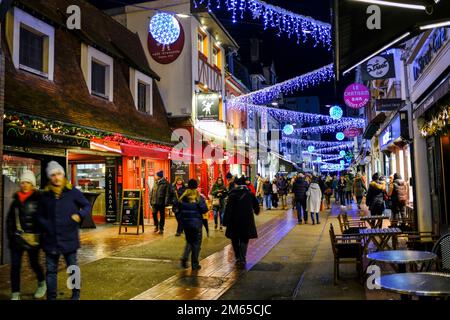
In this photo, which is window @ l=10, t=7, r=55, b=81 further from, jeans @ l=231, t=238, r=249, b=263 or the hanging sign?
the hanging sign

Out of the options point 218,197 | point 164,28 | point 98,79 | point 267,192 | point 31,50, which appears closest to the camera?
point 31,50

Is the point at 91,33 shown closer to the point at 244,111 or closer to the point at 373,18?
the point at 373,18

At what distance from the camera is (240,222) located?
860cm

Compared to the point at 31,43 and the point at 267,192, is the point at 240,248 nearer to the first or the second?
the point at 31,43

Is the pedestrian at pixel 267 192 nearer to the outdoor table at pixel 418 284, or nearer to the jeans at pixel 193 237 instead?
the jeans at pixel 193 237

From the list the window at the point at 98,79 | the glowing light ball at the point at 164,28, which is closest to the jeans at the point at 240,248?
the window at the point at 98,79

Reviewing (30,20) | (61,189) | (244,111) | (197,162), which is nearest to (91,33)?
(30,20)

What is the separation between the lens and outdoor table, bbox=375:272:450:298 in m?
3.73

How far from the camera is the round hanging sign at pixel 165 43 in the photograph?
723 inches

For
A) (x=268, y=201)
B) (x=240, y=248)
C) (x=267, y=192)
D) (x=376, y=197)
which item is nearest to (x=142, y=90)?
(x=267, y=192)

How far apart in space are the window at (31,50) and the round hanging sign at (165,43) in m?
6.90

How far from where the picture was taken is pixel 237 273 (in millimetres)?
7820

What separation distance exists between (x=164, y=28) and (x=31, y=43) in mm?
7637

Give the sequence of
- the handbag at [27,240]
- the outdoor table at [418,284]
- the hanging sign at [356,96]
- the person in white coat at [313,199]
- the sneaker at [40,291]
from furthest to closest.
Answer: the hanging sign at [356,96]
the person in white coat at [313,199]
the sneaker at [40,291]
the handbag at [27,240]
the outdoor table at [418,284]
